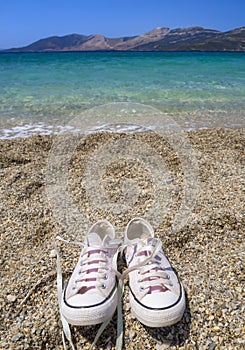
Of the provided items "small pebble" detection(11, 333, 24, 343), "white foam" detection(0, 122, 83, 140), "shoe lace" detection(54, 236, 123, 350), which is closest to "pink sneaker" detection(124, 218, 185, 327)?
"shoe lace" detection(54, 236, 123, 350)

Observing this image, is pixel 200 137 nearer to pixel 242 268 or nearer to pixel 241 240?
pixel 241 240

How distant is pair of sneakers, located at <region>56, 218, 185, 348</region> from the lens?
5.52 feet

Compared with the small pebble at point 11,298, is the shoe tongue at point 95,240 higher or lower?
higher

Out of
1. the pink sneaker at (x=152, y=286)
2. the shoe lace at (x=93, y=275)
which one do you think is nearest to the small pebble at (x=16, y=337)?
the shoe lace at (x=93, y=275)

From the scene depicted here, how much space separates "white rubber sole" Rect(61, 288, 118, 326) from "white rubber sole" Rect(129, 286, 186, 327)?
18 centimetres

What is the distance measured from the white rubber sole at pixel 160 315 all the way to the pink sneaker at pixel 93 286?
6.8 inches

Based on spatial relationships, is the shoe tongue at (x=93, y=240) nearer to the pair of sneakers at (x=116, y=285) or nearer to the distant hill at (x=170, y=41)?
the pair of sneakers at (x=116, y=285)

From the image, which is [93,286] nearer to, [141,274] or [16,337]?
[141,274]

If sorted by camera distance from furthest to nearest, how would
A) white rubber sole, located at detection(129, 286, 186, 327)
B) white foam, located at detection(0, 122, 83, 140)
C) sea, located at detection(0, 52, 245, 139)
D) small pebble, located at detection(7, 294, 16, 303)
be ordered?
1. sea, located at detection(0, 52, 245, 139)
2. white foam, located at detection(0, 122, 83, 140)
3. small pebble, located at detection(7, 294, 16, 303)
4. white rubber sole, located at detection(129, 286, 186, 327)

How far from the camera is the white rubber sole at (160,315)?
1.66 metres

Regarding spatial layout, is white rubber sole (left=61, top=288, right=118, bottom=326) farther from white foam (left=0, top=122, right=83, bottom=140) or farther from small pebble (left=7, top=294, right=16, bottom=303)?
white foam (left=0, top=122, right=83, bottom=140)

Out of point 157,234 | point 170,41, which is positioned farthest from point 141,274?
point 170,41

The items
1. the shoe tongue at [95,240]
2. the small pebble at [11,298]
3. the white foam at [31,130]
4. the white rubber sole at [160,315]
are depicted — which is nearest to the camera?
the white rubber sole at [160,315]

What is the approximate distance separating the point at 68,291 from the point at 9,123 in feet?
19.1
